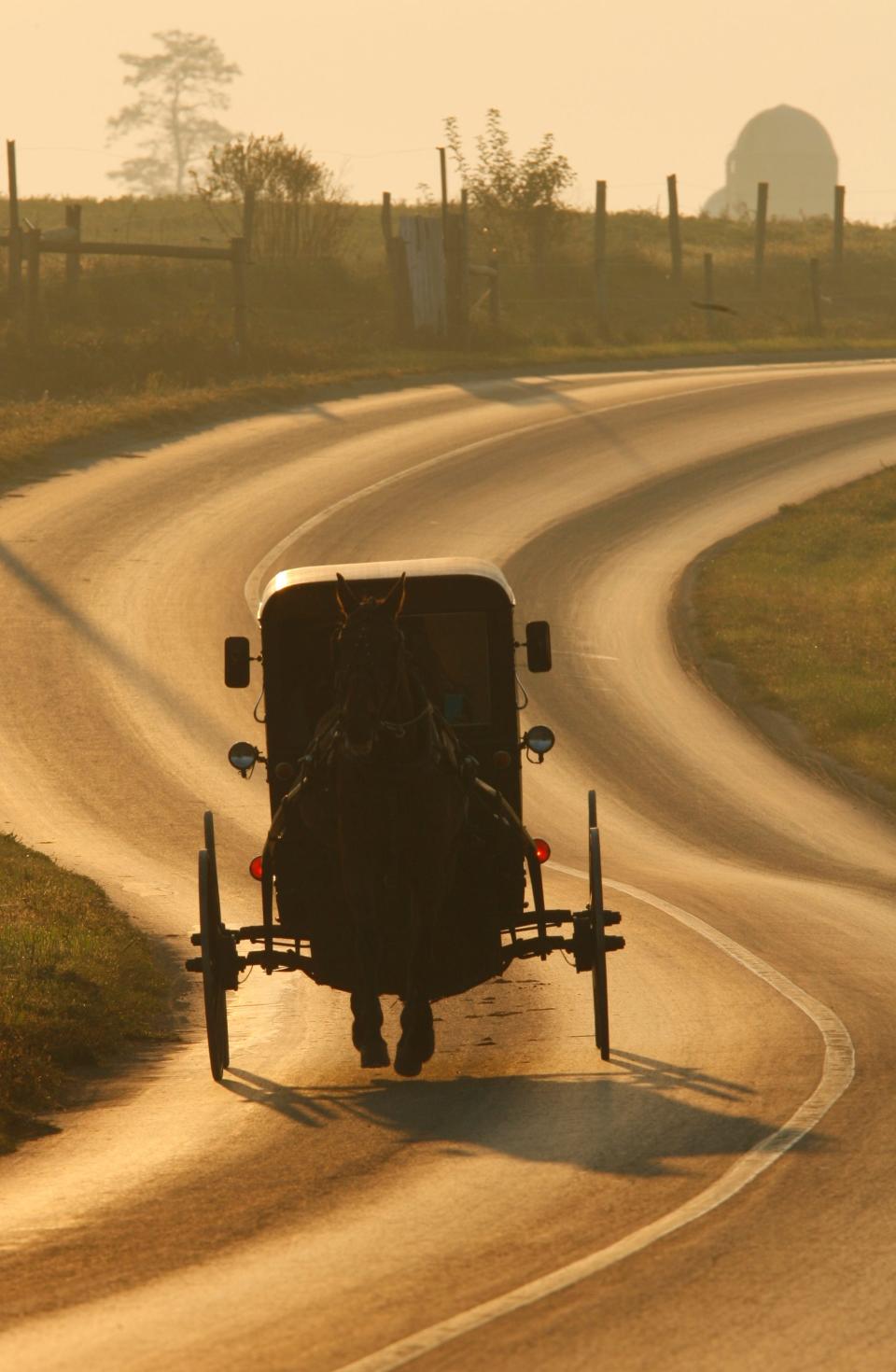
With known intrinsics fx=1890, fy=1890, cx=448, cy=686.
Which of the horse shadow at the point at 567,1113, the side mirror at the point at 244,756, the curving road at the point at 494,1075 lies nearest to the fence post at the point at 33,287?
the curving road at the point at 494,1075

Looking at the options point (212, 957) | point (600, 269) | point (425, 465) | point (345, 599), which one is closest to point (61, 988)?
point (212, 957)

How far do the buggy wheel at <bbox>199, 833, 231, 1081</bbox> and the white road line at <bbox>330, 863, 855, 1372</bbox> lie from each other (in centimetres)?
324

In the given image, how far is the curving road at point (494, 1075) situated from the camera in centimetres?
663

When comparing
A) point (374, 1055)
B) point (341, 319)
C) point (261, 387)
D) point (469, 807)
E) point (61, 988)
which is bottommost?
point (61, 988)

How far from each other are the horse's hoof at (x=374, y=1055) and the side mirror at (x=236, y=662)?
7.82 feet

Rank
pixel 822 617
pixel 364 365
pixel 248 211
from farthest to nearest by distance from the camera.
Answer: pixel 248 211 → pixel 364 365 → pixel 822 617

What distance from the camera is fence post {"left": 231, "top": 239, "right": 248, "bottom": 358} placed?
41406mm

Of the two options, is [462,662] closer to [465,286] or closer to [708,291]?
[465,286]

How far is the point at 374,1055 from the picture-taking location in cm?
982

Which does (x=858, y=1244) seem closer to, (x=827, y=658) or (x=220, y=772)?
(x=220, y=772)

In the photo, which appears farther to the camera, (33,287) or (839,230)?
(839,230)

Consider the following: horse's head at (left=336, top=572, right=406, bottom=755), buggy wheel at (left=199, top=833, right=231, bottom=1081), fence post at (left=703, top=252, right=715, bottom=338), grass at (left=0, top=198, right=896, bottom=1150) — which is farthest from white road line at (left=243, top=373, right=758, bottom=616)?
horse's head at (left=336, top=572, right=406, bottom=755)

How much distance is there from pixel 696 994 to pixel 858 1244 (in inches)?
207

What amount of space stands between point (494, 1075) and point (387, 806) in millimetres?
1946
